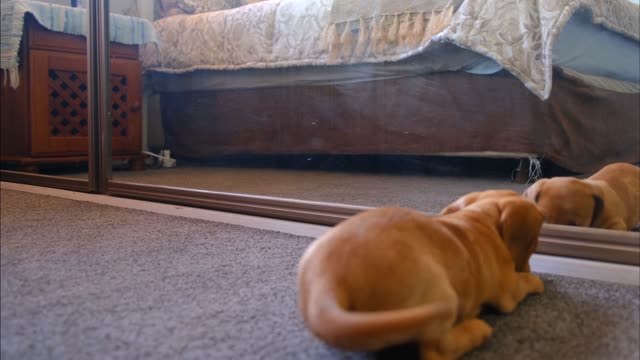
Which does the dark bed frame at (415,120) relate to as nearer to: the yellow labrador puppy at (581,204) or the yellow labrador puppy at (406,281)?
the yellow labrador puppy at (581,204)

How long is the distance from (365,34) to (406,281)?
1.42 m

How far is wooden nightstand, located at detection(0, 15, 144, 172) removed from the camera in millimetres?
1659

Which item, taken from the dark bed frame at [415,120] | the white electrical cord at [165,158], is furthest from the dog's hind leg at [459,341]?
the white electrical cord at [165,158]

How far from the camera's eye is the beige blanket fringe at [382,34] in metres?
1.62

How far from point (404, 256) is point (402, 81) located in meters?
1.35

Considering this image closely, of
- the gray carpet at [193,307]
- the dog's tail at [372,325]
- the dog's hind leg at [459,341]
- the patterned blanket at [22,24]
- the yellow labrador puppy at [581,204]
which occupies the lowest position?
the gray carpet at [193,307]

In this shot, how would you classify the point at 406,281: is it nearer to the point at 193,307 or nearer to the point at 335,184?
the point at 193,307

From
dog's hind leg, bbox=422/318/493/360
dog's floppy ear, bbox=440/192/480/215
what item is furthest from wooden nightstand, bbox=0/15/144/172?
dog's hind leg, bbox=422/318/493/360

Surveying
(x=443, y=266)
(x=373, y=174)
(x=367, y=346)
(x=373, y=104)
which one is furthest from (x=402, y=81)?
(x=367, y=346)

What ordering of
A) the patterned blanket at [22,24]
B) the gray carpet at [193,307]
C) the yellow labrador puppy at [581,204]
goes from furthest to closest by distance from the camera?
the patterned blanket at [22,24] < the yellow labrador puppy at [581,204] < the gray carpet at [193,307]

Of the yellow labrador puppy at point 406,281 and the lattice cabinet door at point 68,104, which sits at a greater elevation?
the lattice cabinet door at point 68,104

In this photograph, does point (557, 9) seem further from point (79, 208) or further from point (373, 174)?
point (79, 208)

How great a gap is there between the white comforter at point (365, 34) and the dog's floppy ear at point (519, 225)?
913 millimetres

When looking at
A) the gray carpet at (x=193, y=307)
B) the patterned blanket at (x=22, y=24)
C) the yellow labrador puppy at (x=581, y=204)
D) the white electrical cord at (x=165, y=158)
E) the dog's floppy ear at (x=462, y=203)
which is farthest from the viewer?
the white electrical cord at (x=165, y=158)
